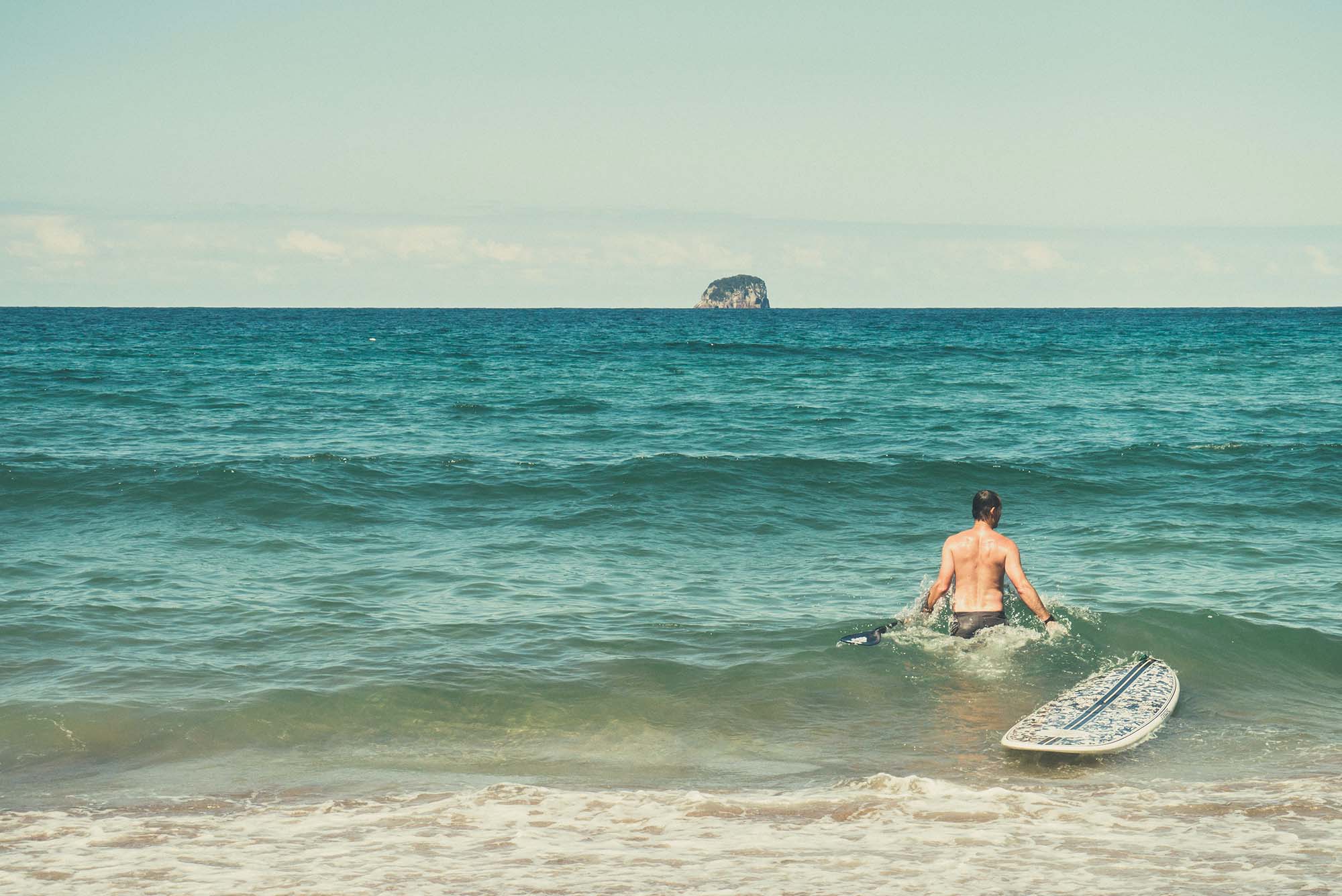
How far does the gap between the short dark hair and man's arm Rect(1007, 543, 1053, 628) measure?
1.15ft

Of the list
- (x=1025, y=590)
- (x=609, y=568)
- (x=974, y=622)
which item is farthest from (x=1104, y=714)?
(x=609, y=568)

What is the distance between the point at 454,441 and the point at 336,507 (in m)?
6.71

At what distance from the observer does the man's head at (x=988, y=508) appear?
9.75 meters

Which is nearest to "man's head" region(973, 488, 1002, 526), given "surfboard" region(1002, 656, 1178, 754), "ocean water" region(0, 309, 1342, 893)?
"ocean water" region(0, 309, 1342, 893)

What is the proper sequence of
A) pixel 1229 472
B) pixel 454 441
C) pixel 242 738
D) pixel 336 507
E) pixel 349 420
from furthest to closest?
1. pixel 349 420
2. pixel 454 441
3. pixel 1229 472
4. pixel 336 507
5. pixel 242 738

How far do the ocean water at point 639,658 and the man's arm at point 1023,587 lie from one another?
0.45m

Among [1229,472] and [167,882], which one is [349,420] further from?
[167,882]

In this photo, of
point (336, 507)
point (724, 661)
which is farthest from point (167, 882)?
point (336, 507)

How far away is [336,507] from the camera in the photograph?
15.8 metres

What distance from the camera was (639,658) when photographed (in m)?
9.54

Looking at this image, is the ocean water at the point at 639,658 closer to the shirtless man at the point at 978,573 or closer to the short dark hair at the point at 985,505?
the shirtless man at the point at 978,573

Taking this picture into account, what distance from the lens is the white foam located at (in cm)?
519

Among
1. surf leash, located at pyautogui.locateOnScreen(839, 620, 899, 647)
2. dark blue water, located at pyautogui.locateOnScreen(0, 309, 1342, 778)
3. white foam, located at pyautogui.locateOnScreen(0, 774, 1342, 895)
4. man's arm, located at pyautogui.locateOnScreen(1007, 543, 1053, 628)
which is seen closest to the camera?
white foam, located at pyautogui.locateOnScreen(0, 774, 1342, 895)

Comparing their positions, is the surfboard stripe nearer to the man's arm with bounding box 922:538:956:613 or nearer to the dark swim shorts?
the dark swim shorts
